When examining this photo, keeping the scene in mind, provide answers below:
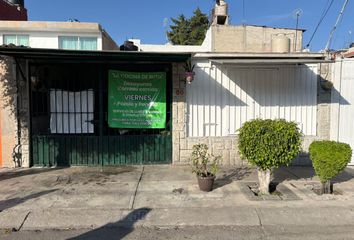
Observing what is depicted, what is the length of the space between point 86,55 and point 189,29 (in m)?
42.9

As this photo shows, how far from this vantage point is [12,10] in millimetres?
18438

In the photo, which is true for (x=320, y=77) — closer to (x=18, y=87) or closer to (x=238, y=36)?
(x=18, y=87)

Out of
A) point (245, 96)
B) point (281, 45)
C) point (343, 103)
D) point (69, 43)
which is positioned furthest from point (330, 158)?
point (69, 43)

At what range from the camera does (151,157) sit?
8656mm

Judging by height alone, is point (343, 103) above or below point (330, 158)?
above

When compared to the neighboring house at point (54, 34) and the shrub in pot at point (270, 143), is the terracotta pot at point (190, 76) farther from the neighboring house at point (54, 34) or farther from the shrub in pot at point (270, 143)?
the neighboring house at point (54, 34)

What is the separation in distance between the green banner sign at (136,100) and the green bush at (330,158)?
3978mm

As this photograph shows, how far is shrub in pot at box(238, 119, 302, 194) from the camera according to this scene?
19.3 ft

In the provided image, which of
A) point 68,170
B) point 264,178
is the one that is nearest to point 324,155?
point 264,178

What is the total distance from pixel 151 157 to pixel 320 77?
503 cm

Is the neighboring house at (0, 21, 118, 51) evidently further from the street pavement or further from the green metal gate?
the street pavement

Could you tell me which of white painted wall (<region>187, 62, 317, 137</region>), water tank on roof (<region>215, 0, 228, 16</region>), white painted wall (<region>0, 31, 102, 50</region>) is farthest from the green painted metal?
water tank on roof (<region>215, 0, 228, 16</region>)

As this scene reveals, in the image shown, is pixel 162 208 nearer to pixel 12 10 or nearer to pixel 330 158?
pixel 330 158

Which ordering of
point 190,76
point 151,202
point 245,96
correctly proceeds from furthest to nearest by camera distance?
point 245,96 → point 190,76 → point 151,202
